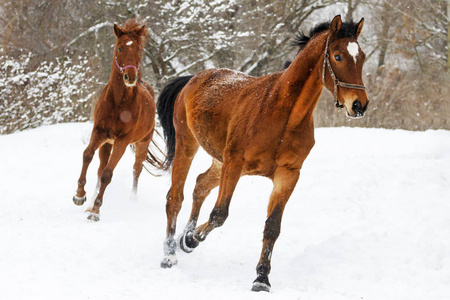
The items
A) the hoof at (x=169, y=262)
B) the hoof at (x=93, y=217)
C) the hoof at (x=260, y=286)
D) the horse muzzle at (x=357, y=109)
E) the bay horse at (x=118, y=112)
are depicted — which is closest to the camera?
the horse muzzle at (x=357, y=109)

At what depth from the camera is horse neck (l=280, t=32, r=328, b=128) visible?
437 centimetres

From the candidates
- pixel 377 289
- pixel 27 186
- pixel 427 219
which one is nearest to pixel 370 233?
pixel 427 219

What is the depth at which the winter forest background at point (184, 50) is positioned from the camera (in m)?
15.6

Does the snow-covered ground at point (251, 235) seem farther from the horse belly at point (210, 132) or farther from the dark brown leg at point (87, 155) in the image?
the horse belly at point (210, 132)

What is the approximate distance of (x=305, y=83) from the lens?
14.5ft

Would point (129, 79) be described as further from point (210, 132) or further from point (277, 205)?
point (277, 205)

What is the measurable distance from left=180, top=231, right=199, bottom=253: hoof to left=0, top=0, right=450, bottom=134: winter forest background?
426 inches

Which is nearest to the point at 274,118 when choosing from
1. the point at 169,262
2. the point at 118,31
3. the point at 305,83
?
the point at 305,83

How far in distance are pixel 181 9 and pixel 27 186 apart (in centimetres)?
1170

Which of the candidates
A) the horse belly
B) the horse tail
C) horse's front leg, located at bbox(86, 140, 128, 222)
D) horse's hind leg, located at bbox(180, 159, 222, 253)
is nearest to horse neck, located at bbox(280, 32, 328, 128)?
the horse belly

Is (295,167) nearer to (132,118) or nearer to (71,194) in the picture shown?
(132,118)

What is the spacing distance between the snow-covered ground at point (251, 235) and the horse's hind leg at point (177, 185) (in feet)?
0.72

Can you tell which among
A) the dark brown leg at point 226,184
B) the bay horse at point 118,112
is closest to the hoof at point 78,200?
the bay horse at point 118,112

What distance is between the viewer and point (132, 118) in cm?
768
